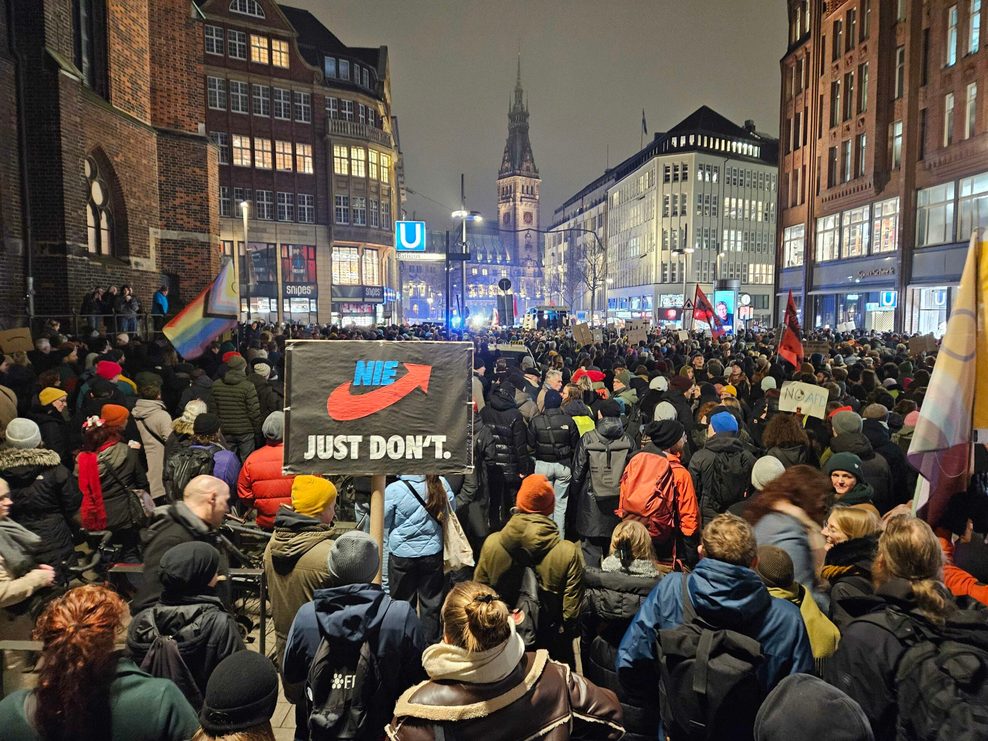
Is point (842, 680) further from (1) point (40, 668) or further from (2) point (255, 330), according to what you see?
(2) point (255, 330)

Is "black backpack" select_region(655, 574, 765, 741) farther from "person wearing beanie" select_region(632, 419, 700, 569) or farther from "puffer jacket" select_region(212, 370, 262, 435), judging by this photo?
"puffer jacket" select_region(212, 370, 262, 435)

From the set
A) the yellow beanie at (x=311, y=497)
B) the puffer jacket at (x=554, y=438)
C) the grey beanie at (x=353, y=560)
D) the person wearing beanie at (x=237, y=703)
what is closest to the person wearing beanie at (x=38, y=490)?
the yellow beanie at (x=311, y=497)

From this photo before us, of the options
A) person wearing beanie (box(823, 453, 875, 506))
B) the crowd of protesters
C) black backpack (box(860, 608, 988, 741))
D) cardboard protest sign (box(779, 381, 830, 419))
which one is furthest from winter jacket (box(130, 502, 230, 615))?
cardboard protest sign (box(779, 381, 830, 419))

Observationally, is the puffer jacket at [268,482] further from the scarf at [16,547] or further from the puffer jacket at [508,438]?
the puffer jacket at [508,438]

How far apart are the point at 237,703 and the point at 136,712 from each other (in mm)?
533

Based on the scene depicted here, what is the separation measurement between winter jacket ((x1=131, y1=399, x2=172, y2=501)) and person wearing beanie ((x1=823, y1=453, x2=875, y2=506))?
664 cm

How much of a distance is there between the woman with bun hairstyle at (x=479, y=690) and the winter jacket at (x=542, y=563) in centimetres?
147

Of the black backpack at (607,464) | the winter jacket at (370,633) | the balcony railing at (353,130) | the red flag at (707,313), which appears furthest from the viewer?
the balcony railing at (353,130)

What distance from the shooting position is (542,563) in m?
4.16

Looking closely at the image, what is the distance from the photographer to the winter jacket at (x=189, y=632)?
10.4 ft

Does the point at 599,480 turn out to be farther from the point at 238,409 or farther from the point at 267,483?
the point at 238,409

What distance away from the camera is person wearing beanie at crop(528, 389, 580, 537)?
7.13 metres

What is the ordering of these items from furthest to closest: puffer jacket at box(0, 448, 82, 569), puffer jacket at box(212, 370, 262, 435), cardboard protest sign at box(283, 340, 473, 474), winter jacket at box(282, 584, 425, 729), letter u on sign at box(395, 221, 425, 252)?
letter u on sign at box(395, 221, 425, 252)
puffer jacket at box(212, 370, 262, 435)
puffer jacket at box(0, 448, 82, 569)
cardboard protest sign at box(283, 340, 473, 474)
winter jacket at box(282, 584, 425, 729)

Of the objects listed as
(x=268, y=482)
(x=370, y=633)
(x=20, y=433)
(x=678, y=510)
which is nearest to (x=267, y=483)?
(x=268, y=482)
